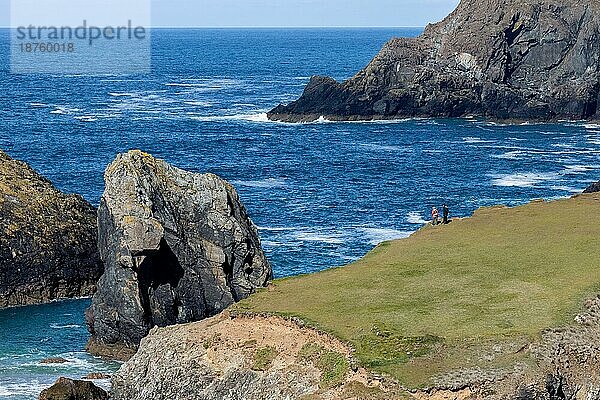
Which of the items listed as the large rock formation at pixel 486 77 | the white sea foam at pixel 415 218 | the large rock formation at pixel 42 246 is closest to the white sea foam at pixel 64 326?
the large rock formation at pixel 42 246

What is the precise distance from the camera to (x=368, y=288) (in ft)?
117

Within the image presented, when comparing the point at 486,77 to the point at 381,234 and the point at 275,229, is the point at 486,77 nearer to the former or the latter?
the point at 381,234

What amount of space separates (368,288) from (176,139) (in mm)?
83681

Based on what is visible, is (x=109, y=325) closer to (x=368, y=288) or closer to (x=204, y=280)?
(x=204, y=280)

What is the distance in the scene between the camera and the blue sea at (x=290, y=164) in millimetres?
49406

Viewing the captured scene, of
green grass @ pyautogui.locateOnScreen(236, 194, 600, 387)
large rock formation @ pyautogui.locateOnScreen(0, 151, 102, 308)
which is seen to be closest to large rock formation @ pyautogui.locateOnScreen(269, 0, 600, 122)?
large rock formation @ pyautogui.locateOnScreen(0, 151, 102, 308)

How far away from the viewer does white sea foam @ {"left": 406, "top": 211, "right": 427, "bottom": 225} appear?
70.7 meters

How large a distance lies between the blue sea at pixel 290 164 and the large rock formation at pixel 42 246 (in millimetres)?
1285

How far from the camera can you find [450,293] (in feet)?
114

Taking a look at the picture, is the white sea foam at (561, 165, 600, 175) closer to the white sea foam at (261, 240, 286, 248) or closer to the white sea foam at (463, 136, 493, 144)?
the white sea foam at (463, 136, 493, 144)

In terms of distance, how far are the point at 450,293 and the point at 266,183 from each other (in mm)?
53263

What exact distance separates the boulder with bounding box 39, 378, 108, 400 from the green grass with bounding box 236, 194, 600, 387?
572 centimetres

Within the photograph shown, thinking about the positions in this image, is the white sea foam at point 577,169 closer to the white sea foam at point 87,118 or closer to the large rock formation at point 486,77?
the large rock formation at point 486,77

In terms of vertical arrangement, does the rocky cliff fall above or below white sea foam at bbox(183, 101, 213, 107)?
above
